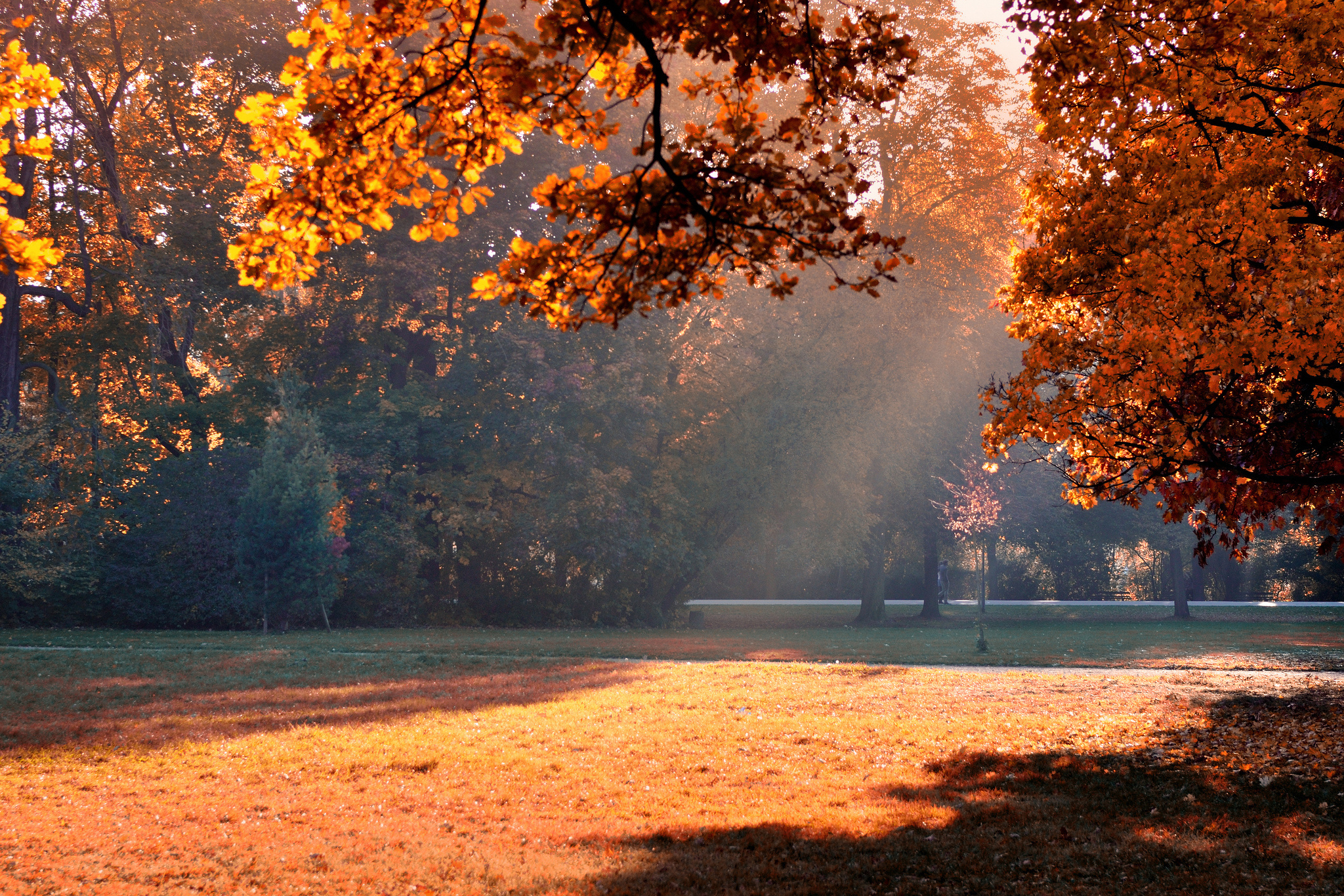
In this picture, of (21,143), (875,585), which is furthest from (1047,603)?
(21,143)

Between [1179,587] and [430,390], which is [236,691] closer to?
[430,390]

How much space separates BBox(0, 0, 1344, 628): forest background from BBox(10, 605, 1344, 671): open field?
8.47 feet

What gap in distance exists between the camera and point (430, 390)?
3325cm

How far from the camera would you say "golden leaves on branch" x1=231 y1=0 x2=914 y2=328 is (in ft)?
18.7

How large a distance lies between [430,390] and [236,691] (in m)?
19.0

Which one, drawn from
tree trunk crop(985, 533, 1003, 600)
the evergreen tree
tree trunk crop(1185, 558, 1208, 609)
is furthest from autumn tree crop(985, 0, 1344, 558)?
tree trunk crop(1185, 558, 1208, 609)

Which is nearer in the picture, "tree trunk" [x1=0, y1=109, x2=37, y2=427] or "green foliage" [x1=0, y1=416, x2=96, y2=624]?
"green foliage" [x1=0, y1=416, x2=96, y2=624]

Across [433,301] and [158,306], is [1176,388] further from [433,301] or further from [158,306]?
[158,306]

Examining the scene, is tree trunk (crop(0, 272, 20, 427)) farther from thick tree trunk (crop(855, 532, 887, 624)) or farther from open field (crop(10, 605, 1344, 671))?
thick tree trunk (crop(855, 532, 887, 624))

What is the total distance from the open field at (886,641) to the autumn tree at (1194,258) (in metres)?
10.6

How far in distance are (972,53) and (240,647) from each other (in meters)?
29.3

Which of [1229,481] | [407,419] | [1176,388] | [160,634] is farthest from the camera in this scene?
[407,419]

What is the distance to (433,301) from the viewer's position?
108 feet

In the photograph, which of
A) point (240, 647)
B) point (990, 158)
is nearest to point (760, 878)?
point (240, 647)
